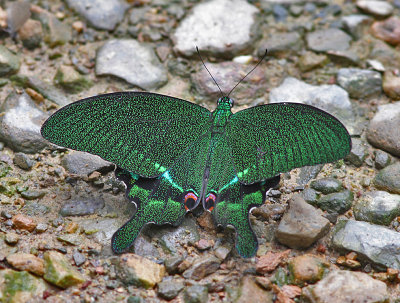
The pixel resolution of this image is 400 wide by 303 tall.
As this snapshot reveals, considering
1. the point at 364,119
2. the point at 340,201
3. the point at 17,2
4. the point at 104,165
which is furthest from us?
the point at 17,2

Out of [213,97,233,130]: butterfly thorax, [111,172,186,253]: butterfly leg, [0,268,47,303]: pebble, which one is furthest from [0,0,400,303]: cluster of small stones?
[213,97,233,130]: butterfly thorax

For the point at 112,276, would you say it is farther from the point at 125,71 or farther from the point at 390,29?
the point at 390,29

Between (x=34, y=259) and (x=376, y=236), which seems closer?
(x=34, y=259)

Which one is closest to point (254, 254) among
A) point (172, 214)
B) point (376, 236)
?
point (172, 214)

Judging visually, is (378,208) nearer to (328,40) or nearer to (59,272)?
(328,40)

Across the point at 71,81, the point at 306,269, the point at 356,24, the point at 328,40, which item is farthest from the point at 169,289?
the point at 356,24

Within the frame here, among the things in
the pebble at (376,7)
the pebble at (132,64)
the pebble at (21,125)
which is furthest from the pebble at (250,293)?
the pebble at (376,7)

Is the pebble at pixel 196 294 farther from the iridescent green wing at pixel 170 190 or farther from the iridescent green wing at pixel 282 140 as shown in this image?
the iridescent green wing at pixel 282 140
